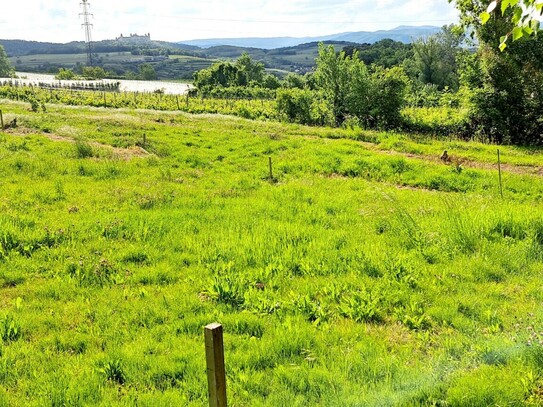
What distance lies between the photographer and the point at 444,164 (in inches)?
706

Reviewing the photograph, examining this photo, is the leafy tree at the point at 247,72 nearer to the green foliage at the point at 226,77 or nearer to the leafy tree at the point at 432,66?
the green foliage at the point at 226,77

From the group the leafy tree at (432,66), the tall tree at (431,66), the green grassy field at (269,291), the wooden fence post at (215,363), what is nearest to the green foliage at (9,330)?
the green grassy field at (269,291)

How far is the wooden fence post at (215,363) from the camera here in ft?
9.65

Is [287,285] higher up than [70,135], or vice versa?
[70,135]

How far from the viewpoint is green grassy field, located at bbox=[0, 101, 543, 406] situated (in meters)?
4.49

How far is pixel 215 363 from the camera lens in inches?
118

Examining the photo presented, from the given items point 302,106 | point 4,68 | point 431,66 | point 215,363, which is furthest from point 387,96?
point 4,68

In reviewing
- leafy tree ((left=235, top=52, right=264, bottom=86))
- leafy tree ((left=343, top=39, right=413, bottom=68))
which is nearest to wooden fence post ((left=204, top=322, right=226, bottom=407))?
leafy tree ((left=343, top=39, right=413, bottom=68))

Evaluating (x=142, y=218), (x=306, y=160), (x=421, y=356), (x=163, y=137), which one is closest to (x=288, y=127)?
(x=163, y=137)

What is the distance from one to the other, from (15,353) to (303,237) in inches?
212

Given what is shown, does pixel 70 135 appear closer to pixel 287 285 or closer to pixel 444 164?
pixel 444 164

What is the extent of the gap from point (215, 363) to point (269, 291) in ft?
11.9

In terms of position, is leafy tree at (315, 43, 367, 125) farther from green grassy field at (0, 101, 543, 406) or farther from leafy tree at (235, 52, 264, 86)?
leafy tree at (235, 52, 264, 86)

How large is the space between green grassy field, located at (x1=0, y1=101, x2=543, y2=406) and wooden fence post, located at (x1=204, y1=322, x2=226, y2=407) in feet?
3.99
